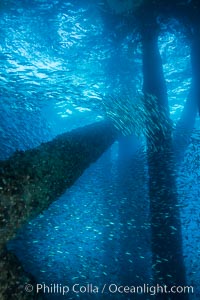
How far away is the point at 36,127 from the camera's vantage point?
750 inches

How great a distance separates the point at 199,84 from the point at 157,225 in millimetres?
5083

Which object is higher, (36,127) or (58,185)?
(36,127)

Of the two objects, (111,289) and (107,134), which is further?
(111,289)

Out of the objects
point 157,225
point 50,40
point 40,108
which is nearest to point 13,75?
point 50,40

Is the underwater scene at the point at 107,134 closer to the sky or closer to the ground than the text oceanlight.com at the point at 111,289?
closer to the sky

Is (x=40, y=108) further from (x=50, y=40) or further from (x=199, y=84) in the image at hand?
(x=199, y=84)

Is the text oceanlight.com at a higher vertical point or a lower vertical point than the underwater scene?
lower

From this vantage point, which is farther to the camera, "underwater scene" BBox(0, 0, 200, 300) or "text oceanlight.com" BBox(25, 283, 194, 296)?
"underwater scene" BBox(0, 0, 200, 300)

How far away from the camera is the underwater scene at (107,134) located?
810 cm

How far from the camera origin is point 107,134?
9492 millimetres

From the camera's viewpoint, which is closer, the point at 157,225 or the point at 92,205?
the point at 157,225

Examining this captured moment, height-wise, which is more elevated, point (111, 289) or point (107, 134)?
point (107, 134)

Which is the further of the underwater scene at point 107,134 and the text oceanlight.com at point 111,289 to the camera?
the underwater scene at point 107,134

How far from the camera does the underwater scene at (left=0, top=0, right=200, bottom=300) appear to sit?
8102mm
